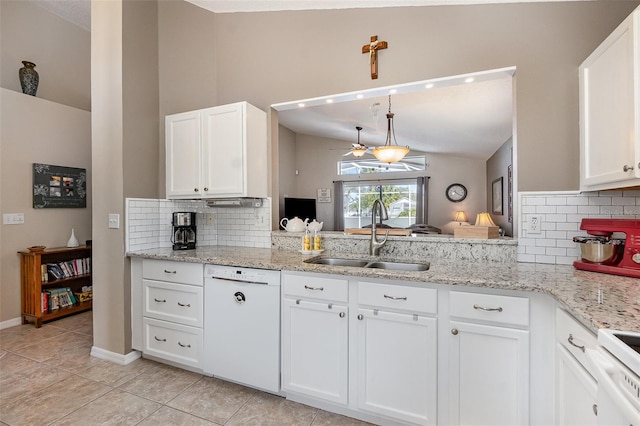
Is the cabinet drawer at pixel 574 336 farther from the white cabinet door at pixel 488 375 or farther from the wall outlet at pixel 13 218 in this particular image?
the wall outlet at pixel 13 218

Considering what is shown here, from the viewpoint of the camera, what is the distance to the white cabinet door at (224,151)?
246cm

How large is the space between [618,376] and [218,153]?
2564 millimetres

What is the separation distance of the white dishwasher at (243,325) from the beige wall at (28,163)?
8.93 feet

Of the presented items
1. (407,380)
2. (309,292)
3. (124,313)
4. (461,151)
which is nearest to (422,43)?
(309,292)

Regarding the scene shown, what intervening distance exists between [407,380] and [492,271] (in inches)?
29.9

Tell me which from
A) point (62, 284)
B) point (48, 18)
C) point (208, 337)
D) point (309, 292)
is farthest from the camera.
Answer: point (48, 18)

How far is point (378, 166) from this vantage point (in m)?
7.75

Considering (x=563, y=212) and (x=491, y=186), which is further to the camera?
(x=491, y=186)

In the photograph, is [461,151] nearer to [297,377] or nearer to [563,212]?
[563,212]

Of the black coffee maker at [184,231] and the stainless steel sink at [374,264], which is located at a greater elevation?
the black coffee maker at [184,231]

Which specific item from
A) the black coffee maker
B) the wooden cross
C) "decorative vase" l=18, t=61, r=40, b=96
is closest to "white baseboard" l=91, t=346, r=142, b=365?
the black coffee maker

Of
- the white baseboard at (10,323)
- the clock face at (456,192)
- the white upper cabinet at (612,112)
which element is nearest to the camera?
the white upper cabinet at (612,112)

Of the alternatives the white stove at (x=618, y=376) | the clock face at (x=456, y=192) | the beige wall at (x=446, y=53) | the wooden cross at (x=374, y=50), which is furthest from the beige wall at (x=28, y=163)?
the clock face at (x=456, y=192)

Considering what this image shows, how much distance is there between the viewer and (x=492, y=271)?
1.69 m
